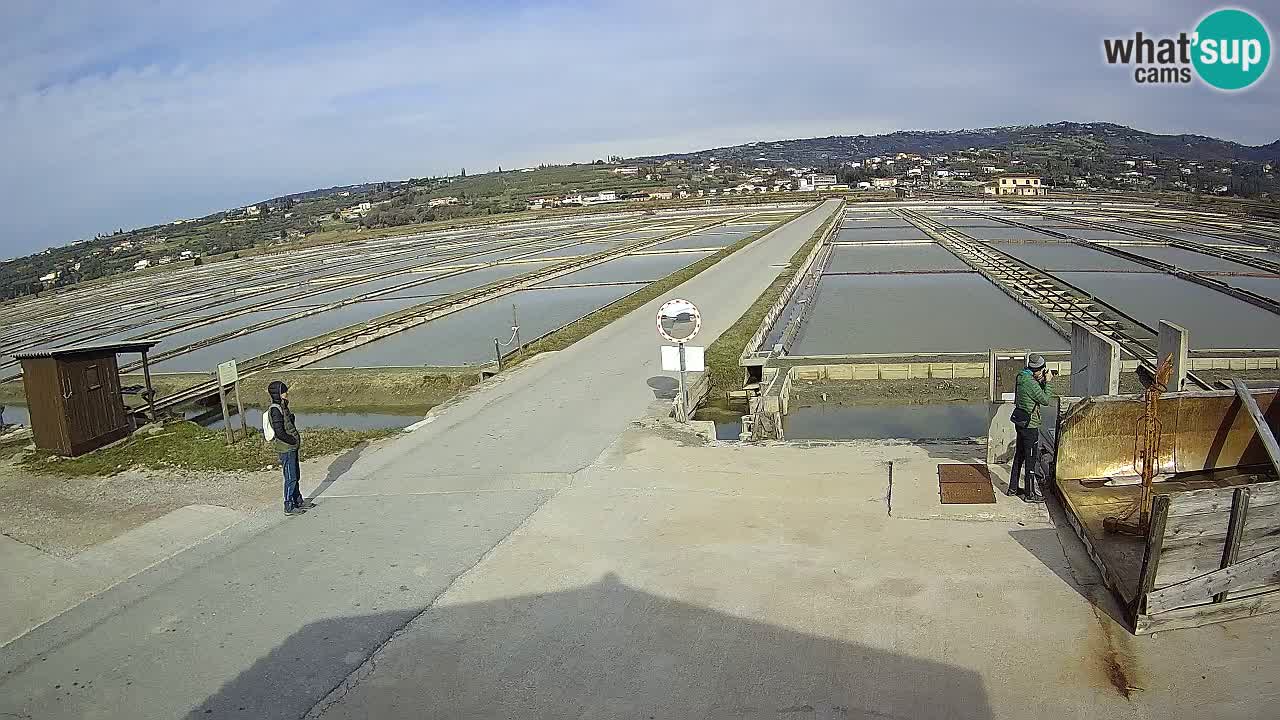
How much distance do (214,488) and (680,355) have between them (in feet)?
18.9

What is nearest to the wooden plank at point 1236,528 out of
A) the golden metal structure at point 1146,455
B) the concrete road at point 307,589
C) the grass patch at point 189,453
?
the golden metal structure at point 1146,455

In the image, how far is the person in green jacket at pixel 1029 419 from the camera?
696cm

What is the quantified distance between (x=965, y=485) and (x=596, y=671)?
13.2ft

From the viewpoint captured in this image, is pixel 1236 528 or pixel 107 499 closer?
pixel 1236 528

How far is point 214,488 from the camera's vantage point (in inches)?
370

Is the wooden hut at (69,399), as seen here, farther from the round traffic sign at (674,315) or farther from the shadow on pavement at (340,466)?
the round traffic sign at (674,315)

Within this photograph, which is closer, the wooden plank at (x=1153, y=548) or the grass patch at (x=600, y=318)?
the wooden plank at (x=1153, y=548)

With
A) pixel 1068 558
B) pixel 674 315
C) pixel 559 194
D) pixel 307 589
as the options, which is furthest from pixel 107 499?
pixel 559 194

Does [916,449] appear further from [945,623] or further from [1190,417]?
[945,623]

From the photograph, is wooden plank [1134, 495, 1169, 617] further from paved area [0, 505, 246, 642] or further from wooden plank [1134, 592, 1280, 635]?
paved area [0, 505, 246, 642]

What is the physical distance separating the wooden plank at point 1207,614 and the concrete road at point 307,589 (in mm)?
3209

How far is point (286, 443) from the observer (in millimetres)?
Result: 7910

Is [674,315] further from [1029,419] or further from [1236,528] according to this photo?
[1236,528]

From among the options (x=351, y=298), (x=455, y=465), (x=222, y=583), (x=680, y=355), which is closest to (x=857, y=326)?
(x=680, y=355)
